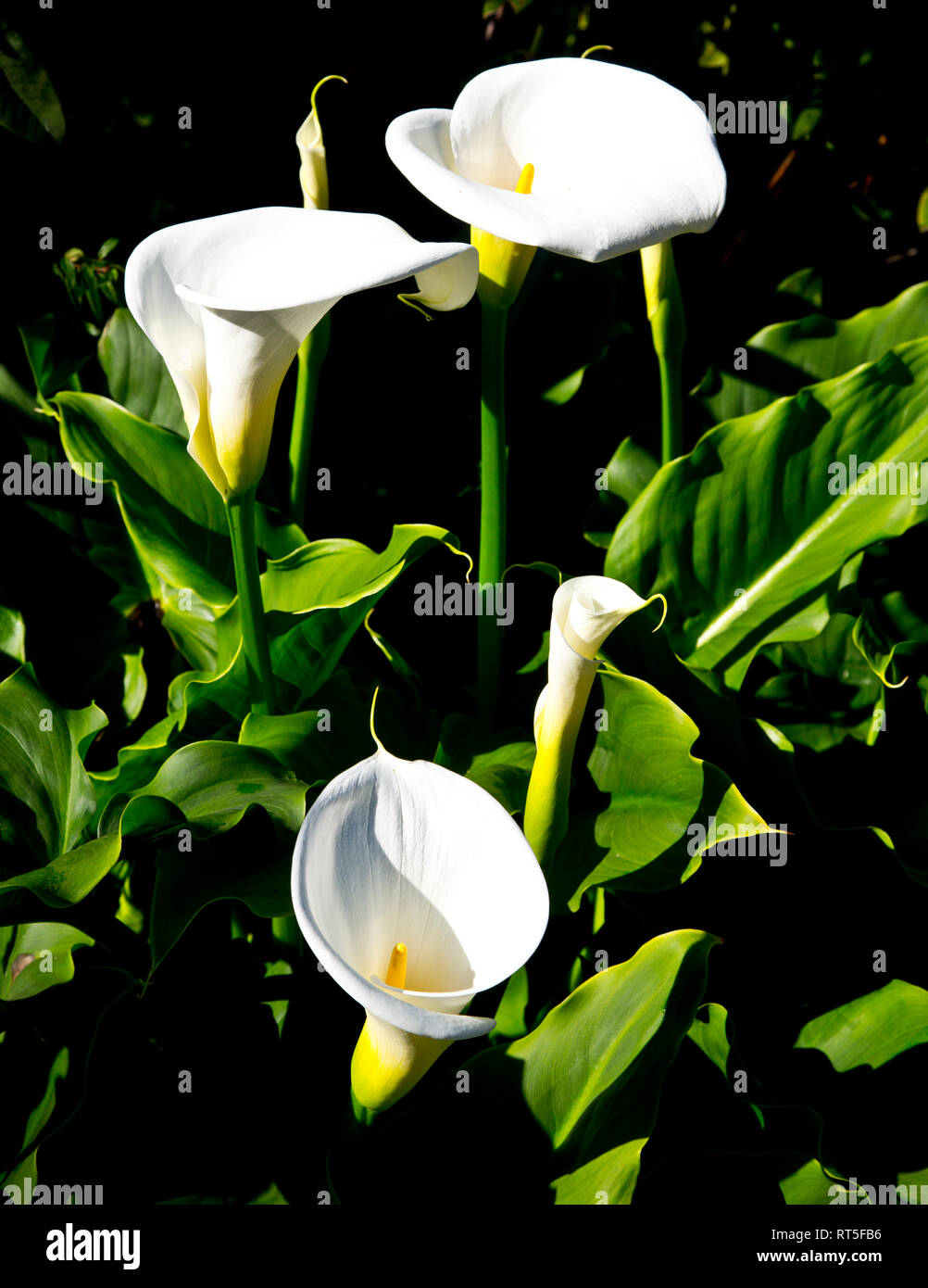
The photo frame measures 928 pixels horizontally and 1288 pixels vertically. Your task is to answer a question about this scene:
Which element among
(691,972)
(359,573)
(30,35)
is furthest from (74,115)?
(691,972)

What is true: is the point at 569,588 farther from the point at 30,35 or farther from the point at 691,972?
the point at 30,35

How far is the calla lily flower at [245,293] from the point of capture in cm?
81

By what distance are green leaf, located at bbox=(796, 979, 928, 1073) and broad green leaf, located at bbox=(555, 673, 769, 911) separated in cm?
32

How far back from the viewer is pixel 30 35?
132cm

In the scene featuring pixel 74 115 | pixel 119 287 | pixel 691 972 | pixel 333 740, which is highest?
pixel 74 115

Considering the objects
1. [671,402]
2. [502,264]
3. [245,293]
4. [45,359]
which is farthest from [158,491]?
[671,402]

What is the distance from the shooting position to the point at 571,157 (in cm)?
100

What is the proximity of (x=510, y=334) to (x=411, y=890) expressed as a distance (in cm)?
96

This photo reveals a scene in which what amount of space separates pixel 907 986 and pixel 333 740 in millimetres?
705

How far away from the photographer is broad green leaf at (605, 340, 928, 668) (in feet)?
3.90
